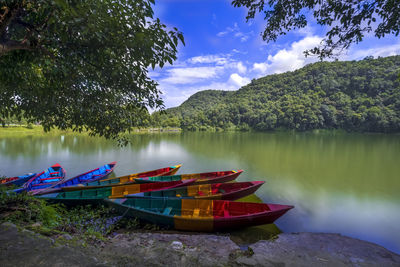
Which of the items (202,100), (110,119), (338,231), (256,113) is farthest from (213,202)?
(202,100)

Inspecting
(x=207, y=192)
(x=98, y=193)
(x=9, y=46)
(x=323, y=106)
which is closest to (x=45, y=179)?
(x=98, y=193)

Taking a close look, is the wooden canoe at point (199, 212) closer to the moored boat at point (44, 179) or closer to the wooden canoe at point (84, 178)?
the wooden canoe at point (84, 178)

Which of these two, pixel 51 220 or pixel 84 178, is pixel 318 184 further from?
pixel 84 178

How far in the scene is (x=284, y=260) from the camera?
3852mm

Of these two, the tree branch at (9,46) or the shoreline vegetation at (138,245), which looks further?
the shoreline vegetation at (138,245)

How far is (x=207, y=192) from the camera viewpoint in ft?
24.1

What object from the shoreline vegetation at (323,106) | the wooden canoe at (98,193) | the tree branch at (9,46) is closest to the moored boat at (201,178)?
the wooden canoe at (98,193)

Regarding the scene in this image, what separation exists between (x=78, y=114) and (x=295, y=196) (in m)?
8.95

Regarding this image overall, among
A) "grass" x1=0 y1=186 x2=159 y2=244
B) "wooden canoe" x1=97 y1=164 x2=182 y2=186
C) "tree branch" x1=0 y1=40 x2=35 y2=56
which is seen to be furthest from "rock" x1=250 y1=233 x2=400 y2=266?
"wooden canoe" x1=97 y1=164 x2=182 y2=186

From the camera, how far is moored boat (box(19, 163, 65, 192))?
7.49 m

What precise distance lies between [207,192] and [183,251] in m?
3.67

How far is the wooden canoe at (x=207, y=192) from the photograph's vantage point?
6446 millimetres

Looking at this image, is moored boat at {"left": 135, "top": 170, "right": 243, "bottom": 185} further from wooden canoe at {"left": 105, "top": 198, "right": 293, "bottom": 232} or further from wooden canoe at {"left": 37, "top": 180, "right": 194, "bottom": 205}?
wooden canoe at {"left": 105, "top": 198, "right": 293, "bottom": 232}

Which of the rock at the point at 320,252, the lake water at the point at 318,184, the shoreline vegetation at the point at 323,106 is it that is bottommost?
the lake water at the point at 318,184
